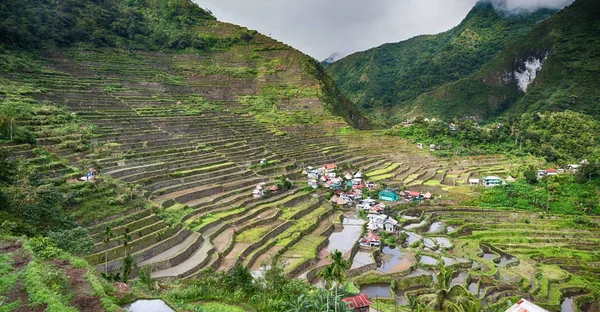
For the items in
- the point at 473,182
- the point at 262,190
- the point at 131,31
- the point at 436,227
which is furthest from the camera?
the point at 131,31

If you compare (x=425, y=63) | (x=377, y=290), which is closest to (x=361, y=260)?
(x=377, y=290)

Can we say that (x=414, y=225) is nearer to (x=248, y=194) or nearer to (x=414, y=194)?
(x=414, y=194)

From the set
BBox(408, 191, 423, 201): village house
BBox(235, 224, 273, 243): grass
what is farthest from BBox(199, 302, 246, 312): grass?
BBox(408, 191, 423, 201): village house

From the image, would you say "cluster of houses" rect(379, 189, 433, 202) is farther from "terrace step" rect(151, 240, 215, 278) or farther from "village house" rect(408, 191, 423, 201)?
"terrace step" rect(151, 240, 215, 278)

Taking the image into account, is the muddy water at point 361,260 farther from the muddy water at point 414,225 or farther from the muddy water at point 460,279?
the muddy water at point 414,225

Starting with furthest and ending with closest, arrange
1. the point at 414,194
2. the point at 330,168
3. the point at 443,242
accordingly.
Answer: the point at 330,168 → the point at 414,194 → the point at 443,242

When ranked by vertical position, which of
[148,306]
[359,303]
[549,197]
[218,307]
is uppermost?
[148,306]

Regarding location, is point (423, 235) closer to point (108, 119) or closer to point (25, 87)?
point (108, 119)
